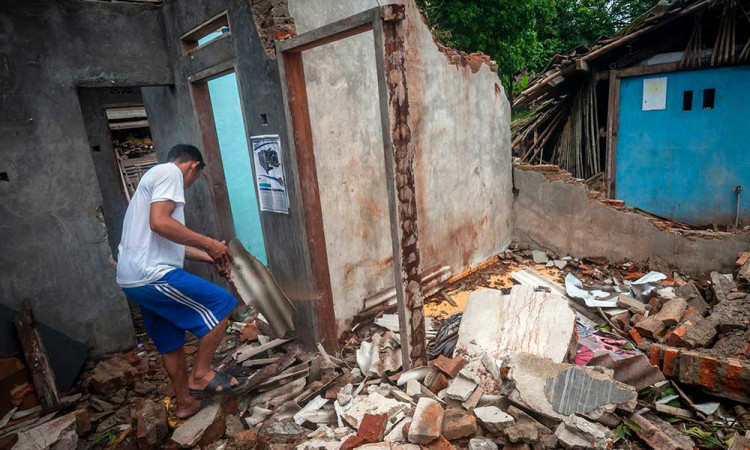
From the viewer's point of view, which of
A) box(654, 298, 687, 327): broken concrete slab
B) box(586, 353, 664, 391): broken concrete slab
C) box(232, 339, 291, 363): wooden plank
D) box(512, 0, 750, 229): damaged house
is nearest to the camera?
box(586, 353, 664, 391): broken concrete slab

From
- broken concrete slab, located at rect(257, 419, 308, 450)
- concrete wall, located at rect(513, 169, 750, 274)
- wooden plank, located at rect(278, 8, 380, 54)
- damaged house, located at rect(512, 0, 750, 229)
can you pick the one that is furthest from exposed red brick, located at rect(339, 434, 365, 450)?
damaged house, located at rect(512, 0, 750, 229)

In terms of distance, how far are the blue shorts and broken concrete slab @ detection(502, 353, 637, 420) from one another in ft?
7.41

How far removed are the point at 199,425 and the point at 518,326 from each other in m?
2.72

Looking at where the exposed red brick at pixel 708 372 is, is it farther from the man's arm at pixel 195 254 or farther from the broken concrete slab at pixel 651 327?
the man's arm at pixel 195 254

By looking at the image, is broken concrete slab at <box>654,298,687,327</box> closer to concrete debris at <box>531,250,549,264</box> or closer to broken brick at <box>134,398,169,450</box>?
concrete debris at <box>531,250,549,264</box>

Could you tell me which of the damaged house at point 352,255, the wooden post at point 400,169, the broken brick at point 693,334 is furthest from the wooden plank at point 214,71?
the broken brick at point 693,334

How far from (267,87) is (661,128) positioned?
24.9 feet

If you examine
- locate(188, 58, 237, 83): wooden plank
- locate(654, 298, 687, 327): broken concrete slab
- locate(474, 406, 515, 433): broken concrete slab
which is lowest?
locate(654, 298, 687, 327): broken concrete slab

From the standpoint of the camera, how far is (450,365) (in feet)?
10.6

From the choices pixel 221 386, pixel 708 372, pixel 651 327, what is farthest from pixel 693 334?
pixel 221 386

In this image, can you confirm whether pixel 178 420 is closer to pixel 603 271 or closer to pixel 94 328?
pixel 94 328

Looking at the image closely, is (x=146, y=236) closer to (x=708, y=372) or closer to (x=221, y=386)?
(x=221, y=386)

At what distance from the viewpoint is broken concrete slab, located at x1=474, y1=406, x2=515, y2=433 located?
2625 millimetres

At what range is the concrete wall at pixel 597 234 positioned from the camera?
5.07m
